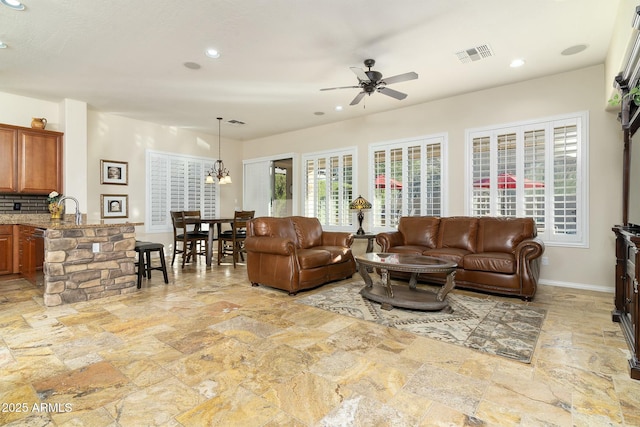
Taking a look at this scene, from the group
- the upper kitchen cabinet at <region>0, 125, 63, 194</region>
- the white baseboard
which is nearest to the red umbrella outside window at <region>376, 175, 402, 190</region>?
the white baseboard

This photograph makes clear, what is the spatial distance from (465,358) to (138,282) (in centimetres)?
406

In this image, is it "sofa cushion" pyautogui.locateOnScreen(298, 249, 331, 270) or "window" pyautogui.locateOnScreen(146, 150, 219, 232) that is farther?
"window" pyautogui.locateOnScreen(146, 150, 219, 232)

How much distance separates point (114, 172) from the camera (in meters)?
6.23

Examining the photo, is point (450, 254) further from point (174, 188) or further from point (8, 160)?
point (8, 160)

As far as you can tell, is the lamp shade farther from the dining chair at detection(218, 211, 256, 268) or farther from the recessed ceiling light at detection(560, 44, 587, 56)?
the recessed ceiling light at detection(560, 44, 587, 56)

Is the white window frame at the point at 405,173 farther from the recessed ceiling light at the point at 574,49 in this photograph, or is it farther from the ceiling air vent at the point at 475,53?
the recessed ceiling light at the point at 574,49

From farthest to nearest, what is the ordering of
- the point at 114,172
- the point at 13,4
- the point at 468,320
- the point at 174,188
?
the point at 174,188
the point at 114,172
the point at 468,320
the point at 13,4

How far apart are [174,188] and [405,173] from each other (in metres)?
4.98

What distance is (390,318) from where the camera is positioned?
3127mm

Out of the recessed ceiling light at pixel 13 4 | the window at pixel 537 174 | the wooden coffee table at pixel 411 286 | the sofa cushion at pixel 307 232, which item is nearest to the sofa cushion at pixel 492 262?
the wooden coffee table at pixel 411 286

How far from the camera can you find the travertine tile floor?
167 cm

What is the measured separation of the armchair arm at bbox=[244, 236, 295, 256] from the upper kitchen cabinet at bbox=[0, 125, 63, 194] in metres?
3.65

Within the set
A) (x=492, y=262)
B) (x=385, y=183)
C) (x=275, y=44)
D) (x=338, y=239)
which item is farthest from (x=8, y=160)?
(x=492, y=262)

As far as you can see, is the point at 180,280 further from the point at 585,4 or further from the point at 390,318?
the point at 585,4
